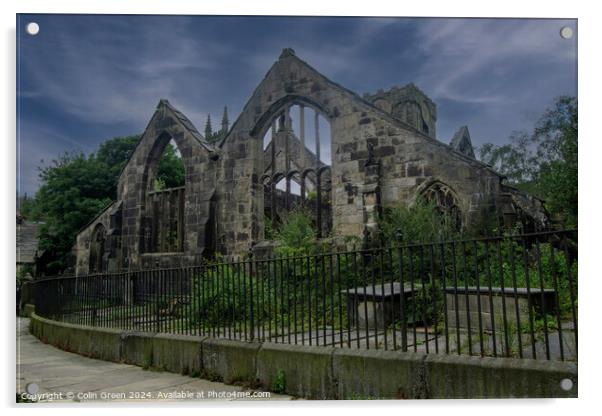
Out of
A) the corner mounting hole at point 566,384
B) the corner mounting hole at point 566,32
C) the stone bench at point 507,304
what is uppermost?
the corner mounting hole at point 566,32

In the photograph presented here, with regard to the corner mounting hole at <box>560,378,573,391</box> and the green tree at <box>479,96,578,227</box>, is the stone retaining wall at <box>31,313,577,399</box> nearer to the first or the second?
the corner mounting hole at <box>560,378,573,391</box>

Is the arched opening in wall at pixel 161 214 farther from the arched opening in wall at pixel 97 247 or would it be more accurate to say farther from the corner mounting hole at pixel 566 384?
the corner mounting hole at pixel 566 384

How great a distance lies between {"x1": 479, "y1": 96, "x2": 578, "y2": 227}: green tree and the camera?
550 centimetres

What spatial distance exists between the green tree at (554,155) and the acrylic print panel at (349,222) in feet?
0.10

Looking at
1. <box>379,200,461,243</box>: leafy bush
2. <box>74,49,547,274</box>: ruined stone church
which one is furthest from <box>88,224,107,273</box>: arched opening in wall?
<box>379,200,461,243</box>: leafy bush

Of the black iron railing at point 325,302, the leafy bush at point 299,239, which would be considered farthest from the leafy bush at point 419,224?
the leafy bush at point 299,239

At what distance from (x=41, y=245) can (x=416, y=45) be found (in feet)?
28.2

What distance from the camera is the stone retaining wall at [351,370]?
374cm

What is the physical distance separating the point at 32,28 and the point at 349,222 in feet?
21.9

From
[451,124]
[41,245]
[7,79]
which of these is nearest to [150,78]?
[7,79]

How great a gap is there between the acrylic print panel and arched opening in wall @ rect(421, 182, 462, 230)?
0.14ft

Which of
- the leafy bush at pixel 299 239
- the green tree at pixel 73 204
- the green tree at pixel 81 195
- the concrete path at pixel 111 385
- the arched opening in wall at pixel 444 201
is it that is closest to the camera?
the concrete path at pixel 111 385

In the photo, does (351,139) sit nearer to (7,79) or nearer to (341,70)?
(341,70)

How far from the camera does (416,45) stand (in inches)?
241
